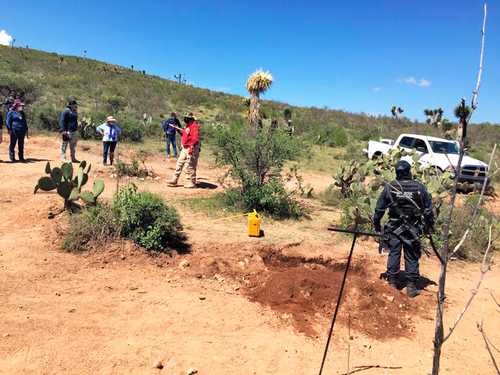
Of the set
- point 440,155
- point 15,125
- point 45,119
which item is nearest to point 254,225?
point 15,125

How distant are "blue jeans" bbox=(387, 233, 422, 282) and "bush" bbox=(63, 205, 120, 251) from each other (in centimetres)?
356

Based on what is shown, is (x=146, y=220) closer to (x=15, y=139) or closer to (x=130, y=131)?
(x=15, y=139)

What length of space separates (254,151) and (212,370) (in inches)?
214

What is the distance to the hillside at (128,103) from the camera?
68.0ft

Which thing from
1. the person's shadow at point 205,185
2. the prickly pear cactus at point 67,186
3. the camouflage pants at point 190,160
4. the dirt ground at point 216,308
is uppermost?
the camouflage pants at point 190,160

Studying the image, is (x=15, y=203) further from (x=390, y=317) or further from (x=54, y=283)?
(x=390, y=317)

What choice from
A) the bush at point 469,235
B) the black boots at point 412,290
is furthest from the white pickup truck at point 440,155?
the black boots at point 412,290

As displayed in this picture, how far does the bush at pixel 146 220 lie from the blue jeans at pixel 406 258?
2909 millimetres

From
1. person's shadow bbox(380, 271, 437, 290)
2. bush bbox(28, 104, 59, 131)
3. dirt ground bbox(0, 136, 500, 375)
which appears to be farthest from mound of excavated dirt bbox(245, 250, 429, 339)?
bush bbox(28, 104, 59, 131)

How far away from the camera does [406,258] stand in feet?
17.6

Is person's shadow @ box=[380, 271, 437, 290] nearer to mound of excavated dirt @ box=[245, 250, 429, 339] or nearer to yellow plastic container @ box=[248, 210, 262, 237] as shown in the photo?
mound of excavated dirt @ box=[245, 250, 429, 339]

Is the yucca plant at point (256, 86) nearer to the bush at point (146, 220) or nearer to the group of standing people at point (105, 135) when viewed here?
the group of standing people at point (105, 135)

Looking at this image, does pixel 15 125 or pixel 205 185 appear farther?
pixel 205 185

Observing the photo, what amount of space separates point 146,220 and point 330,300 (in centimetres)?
274
